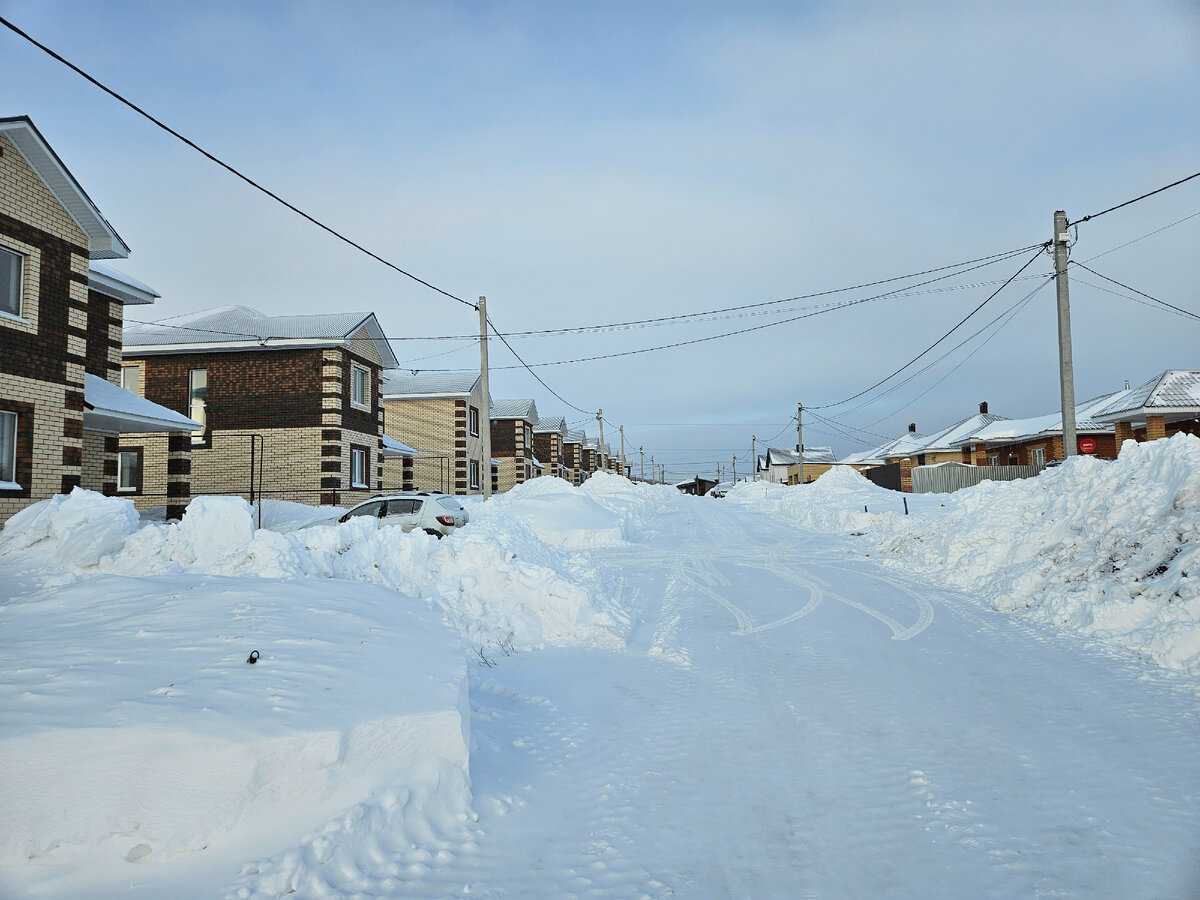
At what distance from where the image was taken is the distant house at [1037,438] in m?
39.8

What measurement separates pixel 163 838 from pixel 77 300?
15382 millimetres

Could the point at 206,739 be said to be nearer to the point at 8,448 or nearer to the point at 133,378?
the point at 8,448

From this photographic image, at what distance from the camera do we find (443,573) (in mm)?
9555

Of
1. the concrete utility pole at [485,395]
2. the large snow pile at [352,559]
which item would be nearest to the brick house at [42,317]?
the large snow pile at [352,559]

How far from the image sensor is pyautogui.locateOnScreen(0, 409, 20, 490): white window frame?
44.5 feet

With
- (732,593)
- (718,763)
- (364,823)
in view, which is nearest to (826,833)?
(718,763)

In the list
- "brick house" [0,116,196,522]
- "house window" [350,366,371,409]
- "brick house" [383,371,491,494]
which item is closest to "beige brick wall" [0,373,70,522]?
"brick house" [0,116,196,522]

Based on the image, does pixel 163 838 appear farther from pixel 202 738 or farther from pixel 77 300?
pixel 77 300

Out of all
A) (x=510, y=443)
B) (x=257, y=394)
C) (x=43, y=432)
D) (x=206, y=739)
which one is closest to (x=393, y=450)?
(x=257, y=394)

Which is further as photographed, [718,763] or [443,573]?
[443,573]

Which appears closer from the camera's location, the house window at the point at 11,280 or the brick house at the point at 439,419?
the house window at the point at 11,280

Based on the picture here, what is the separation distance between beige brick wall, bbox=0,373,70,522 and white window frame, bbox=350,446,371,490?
12.1m

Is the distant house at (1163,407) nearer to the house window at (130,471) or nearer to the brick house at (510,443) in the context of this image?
the brick house at (510,443)

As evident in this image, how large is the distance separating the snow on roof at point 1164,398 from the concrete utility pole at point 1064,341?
1874 cm
